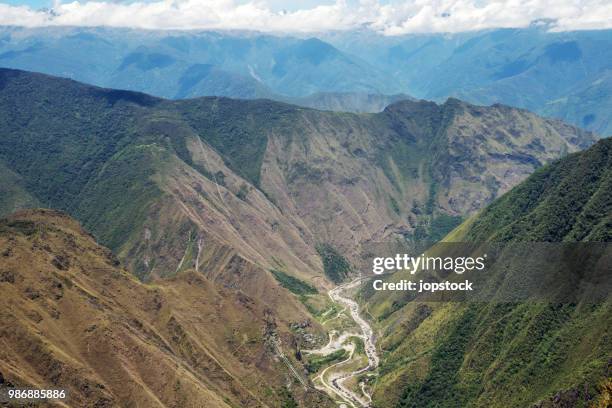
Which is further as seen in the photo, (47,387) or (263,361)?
(263,361)

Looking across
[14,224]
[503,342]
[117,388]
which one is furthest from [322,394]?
[14,224]

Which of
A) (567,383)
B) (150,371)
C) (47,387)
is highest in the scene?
(47,387)

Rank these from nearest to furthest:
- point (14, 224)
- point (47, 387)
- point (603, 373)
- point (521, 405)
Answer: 1. point (47, 387)
2. point (603, 373)
3. point (521, 405)
4. point (14, 224)

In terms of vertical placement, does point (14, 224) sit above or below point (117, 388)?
above

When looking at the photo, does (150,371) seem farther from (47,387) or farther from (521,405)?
(521,405)

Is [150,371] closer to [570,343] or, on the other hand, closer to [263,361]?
[263,361]

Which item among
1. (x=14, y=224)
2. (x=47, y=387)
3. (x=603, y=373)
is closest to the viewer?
(x=47, y=387)
